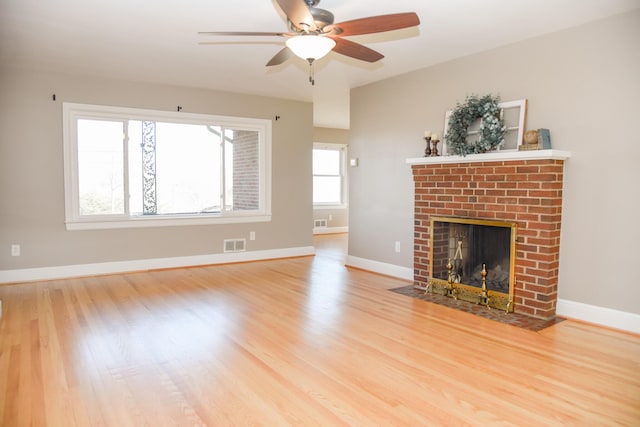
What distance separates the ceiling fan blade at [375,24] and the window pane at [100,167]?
3878 millimetres

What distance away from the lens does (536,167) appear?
11.9 feet

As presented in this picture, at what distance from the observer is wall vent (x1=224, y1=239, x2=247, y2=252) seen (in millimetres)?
6289

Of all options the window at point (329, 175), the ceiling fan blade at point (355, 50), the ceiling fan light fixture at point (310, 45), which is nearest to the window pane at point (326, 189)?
the window at point (329, 175)

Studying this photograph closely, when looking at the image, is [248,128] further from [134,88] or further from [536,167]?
[536,167]

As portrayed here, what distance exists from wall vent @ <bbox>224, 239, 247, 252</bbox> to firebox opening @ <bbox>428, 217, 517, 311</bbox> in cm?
300

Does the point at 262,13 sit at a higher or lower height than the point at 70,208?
higher

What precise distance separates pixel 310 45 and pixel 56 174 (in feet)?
13.0

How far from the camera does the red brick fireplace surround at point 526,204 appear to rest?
3.60 m

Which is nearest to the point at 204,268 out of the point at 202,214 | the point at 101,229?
the point at 202,214

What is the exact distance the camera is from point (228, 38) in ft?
12.7

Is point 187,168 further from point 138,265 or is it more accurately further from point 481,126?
point 481,126

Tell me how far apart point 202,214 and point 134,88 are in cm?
191

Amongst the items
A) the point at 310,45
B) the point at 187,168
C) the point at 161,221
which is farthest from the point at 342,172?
the point at 310,45

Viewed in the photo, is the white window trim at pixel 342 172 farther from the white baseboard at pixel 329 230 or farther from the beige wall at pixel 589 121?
the beige wall at pixel 589 121
